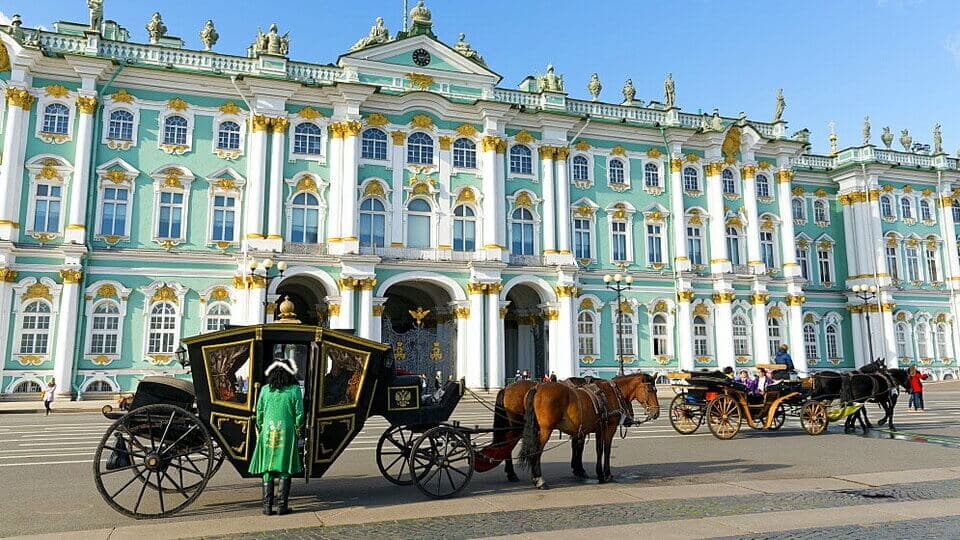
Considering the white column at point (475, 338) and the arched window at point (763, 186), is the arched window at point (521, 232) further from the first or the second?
the arched window at point (763, 186)

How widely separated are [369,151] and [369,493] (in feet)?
79.1

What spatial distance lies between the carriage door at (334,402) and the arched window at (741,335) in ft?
104

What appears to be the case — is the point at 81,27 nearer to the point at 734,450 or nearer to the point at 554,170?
the point at 554,170

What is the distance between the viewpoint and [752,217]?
125 feet

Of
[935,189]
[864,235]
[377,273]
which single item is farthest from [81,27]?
[935,189]

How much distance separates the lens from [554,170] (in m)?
34.8

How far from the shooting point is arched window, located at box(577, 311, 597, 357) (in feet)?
113

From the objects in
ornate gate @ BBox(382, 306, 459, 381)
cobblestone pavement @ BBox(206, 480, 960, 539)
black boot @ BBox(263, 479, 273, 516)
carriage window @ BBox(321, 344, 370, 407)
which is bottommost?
cobblestone pavement @ BBox(206, 480, 960, 539)

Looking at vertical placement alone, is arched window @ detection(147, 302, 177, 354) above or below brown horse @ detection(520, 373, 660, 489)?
above

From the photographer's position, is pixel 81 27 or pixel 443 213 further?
pixel 443 213

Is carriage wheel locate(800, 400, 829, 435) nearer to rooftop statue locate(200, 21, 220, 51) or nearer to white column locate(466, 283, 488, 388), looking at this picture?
white column locate(466, 283, 488, 388)

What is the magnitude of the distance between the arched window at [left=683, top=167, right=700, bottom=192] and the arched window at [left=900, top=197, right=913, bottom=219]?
1566 centimetres

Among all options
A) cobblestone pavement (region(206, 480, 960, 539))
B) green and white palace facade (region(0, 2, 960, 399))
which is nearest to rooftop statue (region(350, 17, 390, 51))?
green and white palace facade (region(0, 2, 960, 399))

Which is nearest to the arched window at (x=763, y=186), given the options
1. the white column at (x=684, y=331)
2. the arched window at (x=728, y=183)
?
the arched window at (x=728, y=183)
